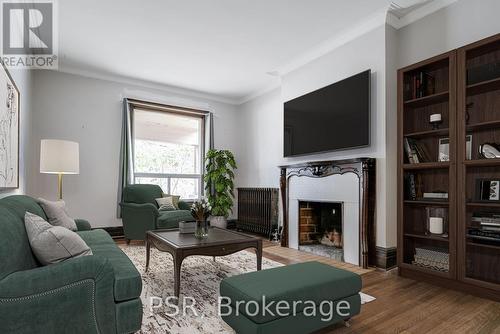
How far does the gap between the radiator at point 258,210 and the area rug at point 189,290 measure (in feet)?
4.07

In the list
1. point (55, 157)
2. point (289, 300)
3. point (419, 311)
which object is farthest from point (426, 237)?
point (55, 157)

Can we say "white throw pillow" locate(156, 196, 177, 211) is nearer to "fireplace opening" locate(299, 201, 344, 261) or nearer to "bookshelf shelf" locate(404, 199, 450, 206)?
"fireplace opening" locate(299, 201, 344, 261)

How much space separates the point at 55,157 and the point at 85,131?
1345 millimetres

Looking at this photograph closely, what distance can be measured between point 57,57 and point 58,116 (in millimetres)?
921

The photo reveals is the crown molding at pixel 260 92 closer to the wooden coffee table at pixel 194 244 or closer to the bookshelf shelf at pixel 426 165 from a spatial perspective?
the bookshelf shelf at pixel 426 165

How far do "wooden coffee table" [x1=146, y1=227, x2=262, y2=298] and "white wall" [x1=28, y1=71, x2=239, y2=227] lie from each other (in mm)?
A: 2456

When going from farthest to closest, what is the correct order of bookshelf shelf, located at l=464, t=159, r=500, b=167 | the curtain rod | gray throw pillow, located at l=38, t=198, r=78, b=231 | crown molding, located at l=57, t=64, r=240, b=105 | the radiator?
the curtain rod < the radiator < crown molding, located at l=57, t=64, r=240, b=105 < gray throw pillow, located at l=38, t=198, r=78, b=231 < bookshelf shelf, located at l=464, t=159, r=500, b=167

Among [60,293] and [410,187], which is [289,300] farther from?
[410,187]

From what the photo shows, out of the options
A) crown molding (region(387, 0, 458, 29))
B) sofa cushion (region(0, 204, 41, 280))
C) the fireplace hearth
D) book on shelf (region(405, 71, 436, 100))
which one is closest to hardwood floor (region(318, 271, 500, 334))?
the fireplace hearth

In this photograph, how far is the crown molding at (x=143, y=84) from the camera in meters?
4.84

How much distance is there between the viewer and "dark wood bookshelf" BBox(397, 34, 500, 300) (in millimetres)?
2578

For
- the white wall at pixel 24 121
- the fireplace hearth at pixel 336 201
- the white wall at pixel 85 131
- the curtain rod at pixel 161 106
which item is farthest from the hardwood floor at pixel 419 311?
the curtain rod at pixel 161 106

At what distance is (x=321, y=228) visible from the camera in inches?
172

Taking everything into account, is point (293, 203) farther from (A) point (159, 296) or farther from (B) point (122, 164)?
(B) point (122, 164)
